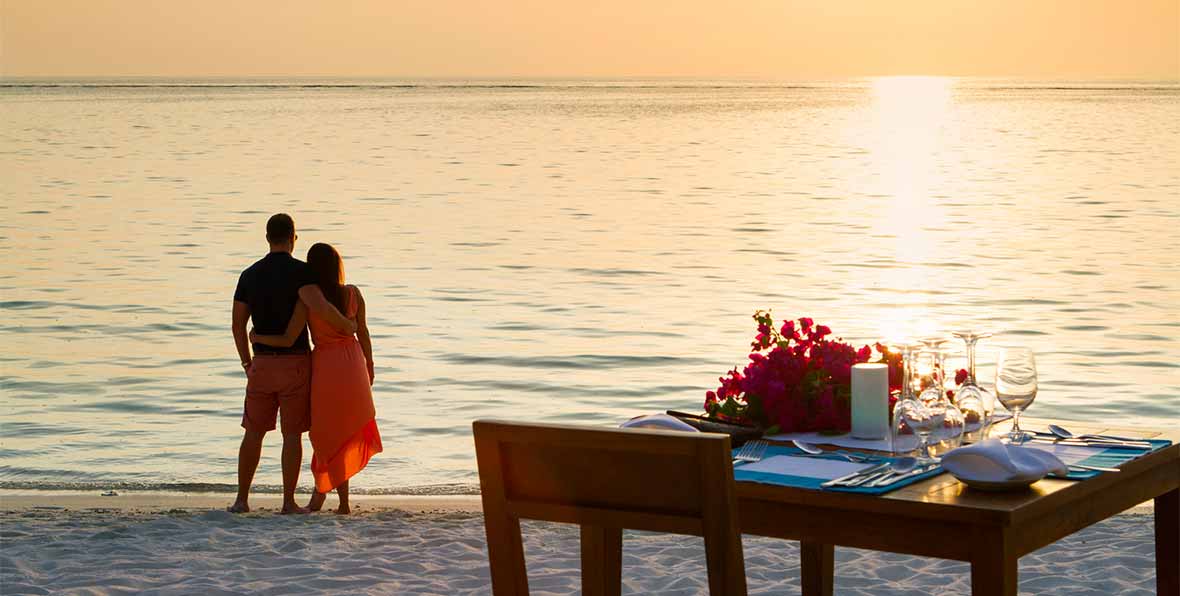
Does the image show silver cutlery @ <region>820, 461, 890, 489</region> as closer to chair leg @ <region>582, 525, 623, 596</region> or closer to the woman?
chair leg @ <region>582, 525, 623, 596</region>

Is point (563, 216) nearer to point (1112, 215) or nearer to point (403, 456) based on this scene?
point (1112, 215)

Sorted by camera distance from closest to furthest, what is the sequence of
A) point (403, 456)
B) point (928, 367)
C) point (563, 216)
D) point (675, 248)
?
1. point (928, 367)
2. point (403, 456)
3. point (675, 248)
4. point (563, 216)

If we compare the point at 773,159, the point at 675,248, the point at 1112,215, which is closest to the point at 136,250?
the point at 675,248

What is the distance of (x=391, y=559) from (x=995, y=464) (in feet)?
10.8

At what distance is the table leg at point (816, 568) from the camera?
4918 mm

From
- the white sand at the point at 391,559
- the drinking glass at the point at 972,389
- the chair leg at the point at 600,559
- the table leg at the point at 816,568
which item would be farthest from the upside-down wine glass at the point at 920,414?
the white sand at the point at 391,559

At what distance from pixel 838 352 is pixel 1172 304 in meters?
13.6

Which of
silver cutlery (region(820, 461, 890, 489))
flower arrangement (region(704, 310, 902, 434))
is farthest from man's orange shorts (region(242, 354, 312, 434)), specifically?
silver cutlery (region(820, 461, 890, 489))

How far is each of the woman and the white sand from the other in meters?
0.24

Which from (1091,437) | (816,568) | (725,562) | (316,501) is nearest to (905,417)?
(1091,437)

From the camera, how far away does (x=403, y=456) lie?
949cm

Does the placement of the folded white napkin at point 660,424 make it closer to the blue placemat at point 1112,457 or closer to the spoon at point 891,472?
the spoon at point 891,472

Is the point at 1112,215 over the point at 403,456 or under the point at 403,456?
over

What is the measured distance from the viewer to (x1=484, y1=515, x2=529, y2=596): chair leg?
3330 mm
